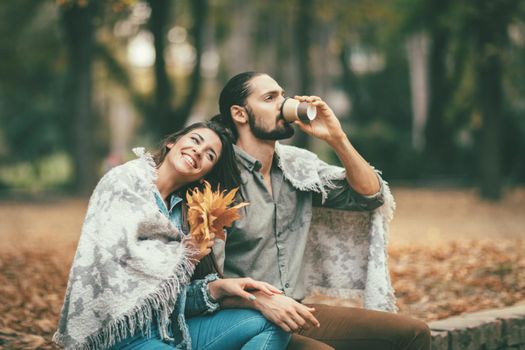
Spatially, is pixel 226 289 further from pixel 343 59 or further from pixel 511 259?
pixel 343 59

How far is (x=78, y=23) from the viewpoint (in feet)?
76.2

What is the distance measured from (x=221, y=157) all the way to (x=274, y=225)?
48 cm

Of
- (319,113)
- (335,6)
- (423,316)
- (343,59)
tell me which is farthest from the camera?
(343,59)

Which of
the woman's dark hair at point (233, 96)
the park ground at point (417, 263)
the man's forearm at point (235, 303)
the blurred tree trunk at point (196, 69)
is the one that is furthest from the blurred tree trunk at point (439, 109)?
the man's forearm at point (235, 303)

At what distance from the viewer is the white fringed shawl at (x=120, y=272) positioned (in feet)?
12.0

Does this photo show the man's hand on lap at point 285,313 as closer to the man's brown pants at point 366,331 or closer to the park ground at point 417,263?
the man's brown pants at point 366,331

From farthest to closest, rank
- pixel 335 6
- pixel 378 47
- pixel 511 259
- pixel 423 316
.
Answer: pixel 378 47
pixel 335 6
pixel 511 259
pixel 423 316

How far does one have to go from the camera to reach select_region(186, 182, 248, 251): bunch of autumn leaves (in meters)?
3.80

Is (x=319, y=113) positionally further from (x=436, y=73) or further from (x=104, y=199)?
(x=436, y=73)

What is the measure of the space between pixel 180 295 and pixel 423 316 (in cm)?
382

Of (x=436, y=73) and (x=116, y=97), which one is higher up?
(x=436, y=73)

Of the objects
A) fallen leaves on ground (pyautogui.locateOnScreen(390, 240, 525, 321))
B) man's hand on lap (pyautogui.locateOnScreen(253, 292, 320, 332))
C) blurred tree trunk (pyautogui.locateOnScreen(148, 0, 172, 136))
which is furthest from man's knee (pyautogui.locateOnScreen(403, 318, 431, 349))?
blurred tree trunk (pyautogui.locateOnScreen(148, 0, 172, 136))

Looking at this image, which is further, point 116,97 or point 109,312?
point 116,97

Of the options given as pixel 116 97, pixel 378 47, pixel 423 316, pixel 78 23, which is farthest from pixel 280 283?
pixel 116 97
